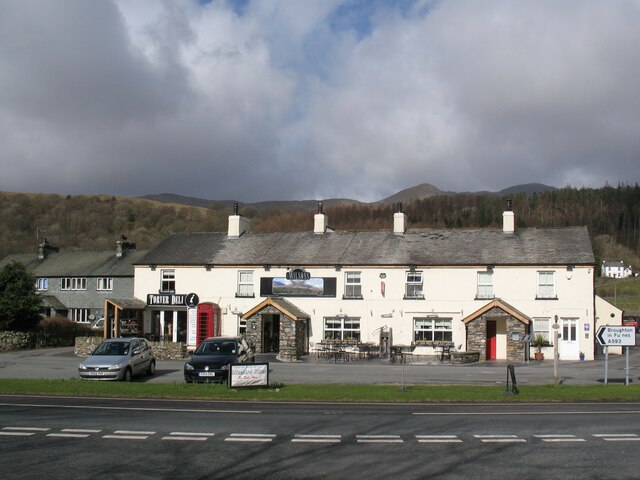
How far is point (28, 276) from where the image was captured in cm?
4556

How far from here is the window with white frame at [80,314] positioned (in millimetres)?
59844

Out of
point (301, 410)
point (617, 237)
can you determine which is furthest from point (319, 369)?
point (617, 237)

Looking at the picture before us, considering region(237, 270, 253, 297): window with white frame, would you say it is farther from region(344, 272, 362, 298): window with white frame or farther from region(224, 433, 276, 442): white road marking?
region(224, 433, 276, 442): white road marking

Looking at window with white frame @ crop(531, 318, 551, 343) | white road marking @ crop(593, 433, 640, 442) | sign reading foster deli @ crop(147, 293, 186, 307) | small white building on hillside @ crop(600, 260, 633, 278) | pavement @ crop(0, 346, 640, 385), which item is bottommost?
pavement @ crop(0, 346, 640, 385)

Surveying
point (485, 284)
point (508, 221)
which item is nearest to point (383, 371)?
point (485, 284)

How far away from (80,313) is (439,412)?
47.8 metres

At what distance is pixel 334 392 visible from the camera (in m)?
22.8

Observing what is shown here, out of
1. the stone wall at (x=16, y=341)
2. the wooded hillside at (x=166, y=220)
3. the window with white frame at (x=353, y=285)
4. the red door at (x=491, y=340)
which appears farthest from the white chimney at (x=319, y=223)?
the wooded hillside at (x=166, y=220)

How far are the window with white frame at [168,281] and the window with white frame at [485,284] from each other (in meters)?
19.7

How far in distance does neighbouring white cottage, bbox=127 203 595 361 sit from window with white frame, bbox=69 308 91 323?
49.8 ft

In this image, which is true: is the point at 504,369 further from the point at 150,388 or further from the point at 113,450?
the point at 113,450

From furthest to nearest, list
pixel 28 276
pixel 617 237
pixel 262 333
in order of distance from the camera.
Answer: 1. pixel 617 237
2. pixel 28 276
3. pixel 262 333

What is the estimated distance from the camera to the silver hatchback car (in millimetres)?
26516

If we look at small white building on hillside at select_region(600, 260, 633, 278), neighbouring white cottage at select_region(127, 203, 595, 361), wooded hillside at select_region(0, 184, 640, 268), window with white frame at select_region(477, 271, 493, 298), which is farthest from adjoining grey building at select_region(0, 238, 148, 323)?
small white building on hillside at select_region(600, 260, 633, 278)
